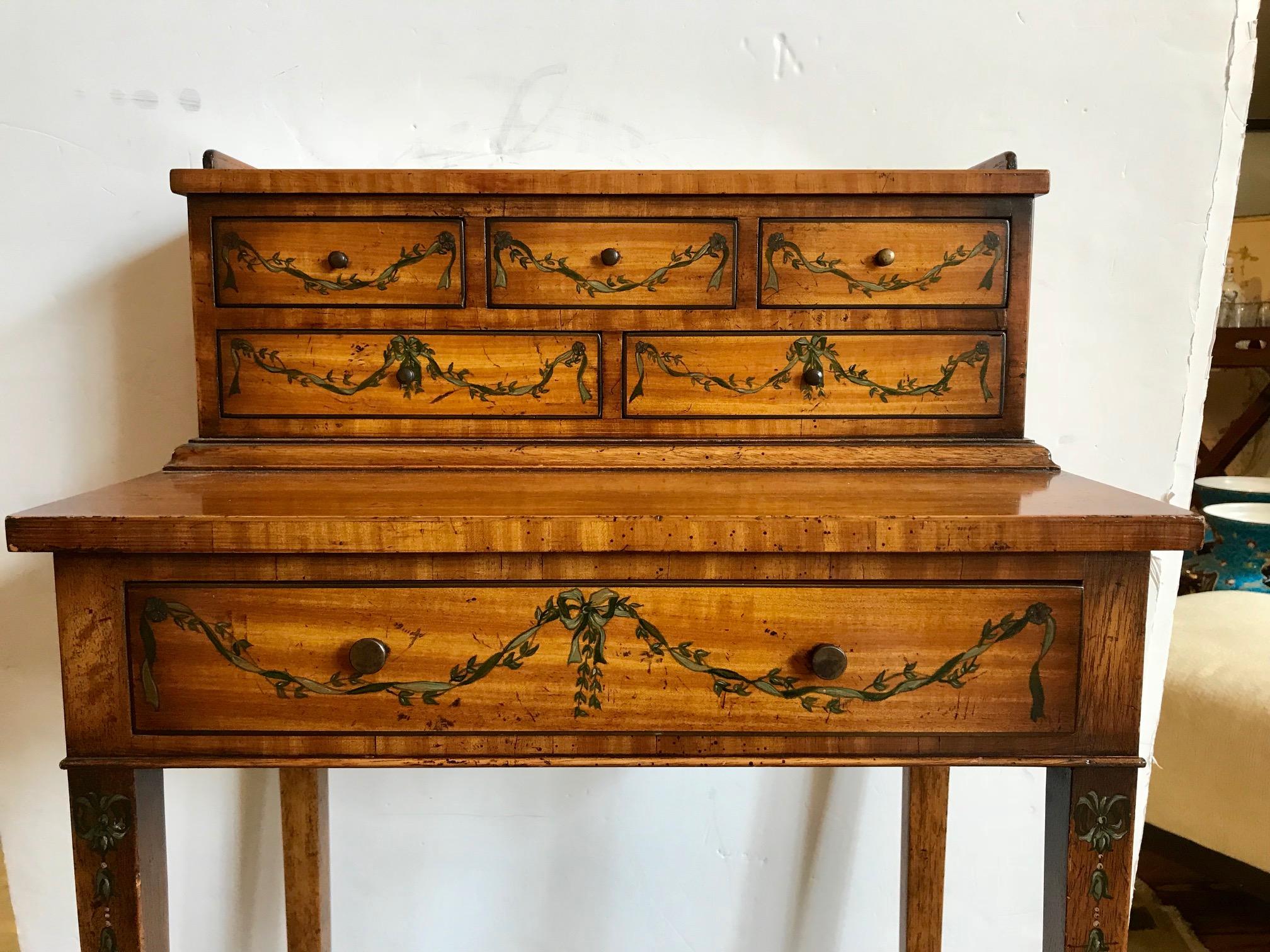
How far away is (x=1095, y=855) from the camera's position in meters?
0.74

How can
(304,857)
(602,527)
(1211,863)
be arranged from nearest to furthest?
(602,527)
(304,857)
(1211,863)

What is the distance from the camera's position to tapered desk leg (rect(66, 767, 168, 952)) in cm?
73

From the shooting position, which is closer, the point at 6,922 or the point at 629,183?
the point at 629,183

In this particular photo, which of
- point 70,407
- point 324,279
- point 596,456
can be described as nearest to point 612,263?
point 596,456

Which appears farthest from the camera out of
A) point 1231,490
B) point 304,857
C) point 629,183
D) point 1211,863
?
point 1231,490

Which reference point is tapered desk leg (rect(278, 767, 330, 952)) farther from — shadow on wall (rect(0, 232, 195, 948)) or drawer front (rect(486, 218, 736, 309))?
drawer front (rect(486, 218, 736, 309))

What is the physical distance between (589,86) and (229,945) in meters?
1.50

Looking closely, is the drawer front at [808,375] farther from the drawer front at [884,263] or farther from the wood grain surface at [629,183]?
the wood grain surface at [629,183]

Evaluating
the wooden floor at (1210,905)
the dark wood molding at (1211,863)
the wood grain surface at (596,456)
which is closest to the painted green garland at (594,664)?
the wood grain surface at (596,456)

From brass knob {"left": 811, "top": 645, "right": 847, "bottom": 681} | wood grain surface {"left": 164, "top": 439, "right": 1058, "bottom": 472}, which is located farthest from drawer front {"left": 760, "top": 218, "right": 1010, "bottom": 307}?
brass knob {"left": 811, "top": 645, "right": 847, "bottom": 681}

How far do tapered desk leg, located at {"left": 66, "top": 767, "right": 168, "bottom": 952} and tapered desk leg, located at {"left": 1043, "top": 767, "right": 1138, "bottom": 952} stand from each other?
0.81m

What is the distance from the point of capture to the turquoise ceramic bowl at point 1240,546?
1.85 m

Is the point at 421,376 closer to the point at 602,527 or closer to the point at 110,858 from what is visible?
the point at 602,527

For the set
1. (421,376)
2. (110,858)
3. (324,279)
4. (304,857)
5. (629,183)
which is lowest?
(304,857)
